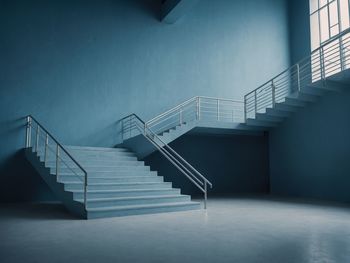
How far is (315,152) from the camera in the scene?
33.8 feet

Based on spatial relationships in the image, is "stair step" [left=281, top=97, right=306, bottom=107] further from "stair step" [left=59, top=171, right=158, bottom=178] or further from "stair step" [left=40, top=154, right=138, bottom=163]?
"stair step" [left=40, top=154, right=138, bottom=163]

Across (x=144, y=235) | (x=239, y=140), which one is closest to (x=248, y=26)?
(x=239, y=140)

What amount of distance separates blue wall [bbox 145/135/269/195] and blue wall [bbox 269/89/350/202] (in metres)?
0.90

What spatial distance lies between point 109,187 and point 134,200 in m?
0.76

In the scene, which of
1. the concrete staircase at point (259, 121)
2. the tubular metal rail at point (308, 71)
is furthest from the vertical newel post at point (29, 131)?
the tubular metal rail at point (308, 71)

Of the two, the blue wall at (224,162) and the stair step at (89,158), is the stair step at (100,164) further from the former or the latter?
the blue wall at (224,162)

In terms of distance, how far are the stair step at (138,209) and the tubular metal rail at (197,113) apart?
419 centimetres

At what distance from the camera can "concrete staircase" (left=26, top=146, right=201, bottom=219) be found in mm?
6312

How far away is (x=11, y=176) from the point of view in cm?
905

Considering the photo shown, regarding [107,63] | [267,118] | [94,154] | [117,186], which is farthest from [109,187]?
[267,118]

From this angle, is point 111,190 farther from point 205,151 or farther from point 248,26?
point 248,26

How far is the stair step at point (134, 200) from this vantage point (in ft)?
20.5

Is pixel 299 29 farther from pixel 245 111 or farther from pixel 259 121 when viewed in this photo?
pixel 245 111

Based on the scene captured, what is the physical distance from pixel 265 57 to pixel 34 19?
369 inches
